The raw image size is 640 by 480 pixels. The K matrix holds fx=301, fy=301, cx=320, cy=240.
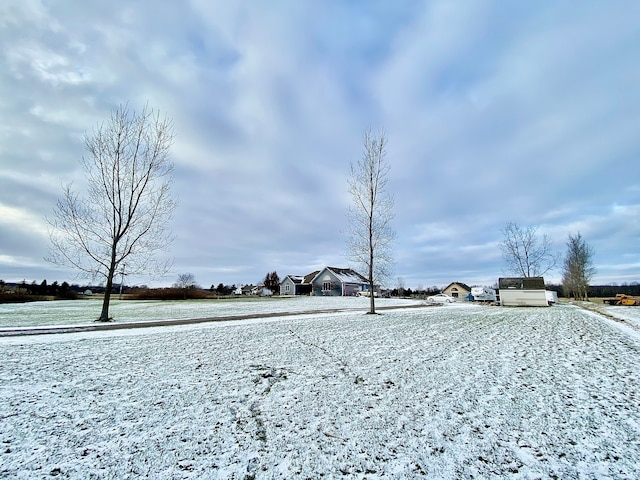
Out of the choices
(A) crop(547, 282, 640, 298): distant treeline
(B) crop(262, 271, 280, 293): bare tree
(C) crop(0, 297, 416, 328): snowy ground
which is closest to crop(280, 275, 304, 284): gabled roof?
(B) crop(262, 271, 280, 293): bare tree

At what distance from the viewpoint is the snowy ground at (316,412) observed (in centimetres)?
343

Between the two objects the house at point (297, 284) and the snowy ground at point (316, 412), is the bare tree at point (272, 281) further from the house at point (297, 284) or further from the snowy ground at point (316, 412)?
the snowy ground at point (316, 412)

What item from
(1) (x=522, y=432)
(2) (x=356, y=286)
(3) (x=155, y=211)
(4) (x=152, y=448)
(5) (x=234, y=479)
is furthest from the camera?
(2) (x=356, y=286)

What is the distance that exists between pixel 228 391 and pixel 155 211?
15321 millimetres

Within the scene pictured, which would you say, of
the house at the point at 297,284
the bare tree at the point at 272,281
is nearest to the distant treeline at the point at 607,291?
the house at the point at 297,284

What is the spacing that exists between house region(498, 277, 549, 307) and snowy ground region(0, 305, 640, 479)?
93.0ft

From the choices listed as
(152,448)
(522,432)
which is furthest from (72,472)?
(522,432)

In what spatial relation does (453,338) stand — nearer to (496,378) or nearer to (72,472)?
(496,378)

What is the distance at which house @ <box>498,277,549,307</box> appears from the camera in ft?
107

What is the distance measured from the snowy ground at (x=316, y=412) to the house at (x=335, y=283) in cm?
4500

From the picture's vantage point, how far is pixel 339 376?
20.6 ft

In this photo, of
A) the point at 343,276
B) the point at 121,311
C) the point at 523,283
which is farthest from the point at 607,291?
the point at 121,311

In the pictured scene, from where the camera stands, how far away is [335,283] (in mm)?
54125

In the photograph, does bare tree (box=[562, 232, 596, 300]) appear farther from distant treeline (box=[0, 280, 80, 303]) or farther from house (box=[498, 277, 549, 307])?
distant treeline (box=[0, 280, 80, 303])
